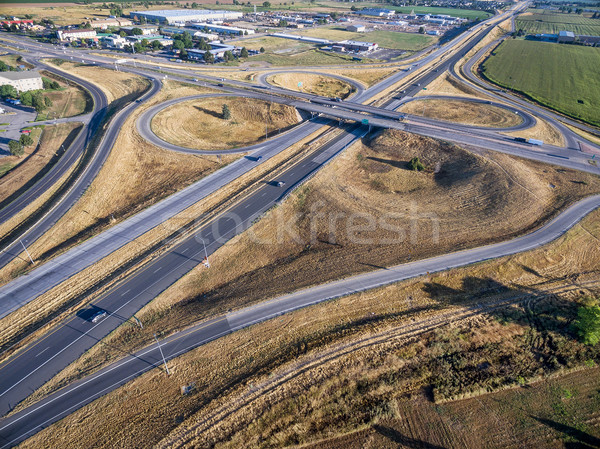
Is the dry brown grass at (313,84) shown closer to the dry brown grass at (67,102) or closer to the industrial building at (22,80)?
the dry brown grass at (67,102)

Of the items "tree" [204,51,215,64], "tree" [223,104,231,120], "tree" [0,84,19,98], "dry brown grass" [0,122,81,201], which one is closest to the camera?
"dry brown grass" [0,122,81,201]

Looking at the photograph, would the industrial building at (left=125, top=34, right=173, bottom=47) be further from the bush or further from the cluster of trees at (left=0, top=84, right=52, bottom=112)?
the bush

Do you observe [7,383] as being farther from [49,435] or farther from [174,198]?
[174,198]

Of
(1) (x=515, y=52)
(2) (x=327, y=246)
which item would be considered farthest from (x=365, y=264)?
(1) (x=515, y=52)

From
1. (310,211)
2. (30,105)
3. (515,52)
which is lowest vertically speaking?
(310,211)

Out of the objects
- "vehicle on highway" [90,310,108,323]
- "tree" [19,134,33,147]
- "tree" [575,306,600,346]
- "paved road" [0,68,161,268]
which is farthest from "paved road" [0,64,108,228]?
"tree" [575,306,600,346]
